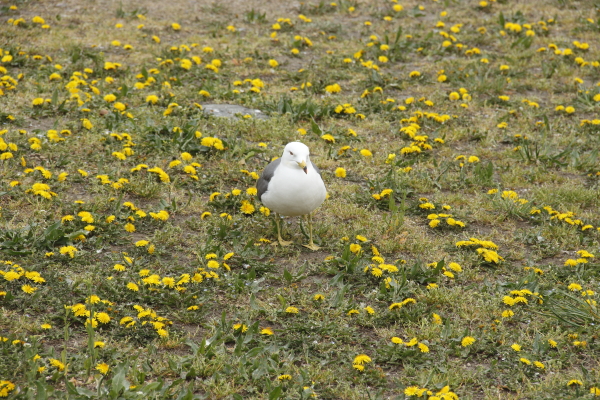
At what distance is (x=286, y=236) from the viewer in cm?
600

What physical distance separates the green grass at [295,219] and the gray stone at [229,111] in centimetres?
15

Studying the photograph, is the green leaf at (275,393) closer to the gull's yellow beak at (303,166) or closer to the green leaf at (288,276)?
the green leaf at (288,276)

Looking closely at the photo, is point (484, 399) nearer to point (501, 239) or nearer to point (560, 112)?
point (501, 239)

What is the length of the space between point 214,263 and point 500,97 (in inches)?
196

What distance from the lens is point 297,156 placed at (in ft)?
17.7

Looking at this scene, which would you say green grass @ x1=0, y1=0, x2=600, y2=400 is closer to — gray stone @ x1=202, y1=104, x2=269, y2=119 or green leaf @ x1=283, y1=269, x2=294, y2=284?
green leaf @ x1=283, y1=269, x2=294, y2=284

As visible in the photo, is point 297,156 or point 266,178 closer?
point 297,156

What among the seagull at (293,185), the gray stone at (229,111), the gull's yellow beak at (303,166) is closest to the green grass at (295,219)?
the gray stone at (229,111)

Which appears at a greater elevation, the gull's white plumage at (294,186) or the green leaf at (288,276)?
the gull's white plumage at (294,186)

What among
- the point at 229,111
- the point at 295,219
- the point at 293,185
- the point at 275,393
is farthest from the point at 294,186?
the point at 229,111

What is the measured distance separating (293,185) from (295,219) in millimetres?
1062

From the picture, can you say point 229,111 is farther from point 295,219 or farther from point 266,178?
point 266,178

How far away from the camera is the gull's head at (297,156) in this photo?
17.7 ft

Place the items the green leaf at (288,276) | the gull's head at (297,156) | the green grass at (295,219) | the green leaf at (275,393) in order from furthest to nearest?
the gull's head at (297,156), the green leaf at (288,276), the green grass at (295,219), the green leaf at (275,393)
